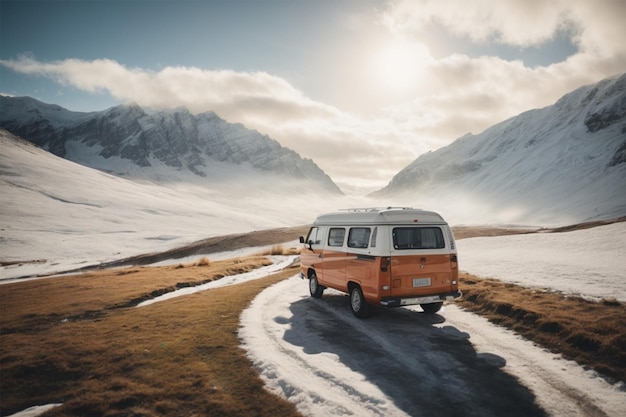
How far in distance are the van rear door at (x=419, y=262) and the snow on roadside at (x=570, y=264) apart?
18.9 feet

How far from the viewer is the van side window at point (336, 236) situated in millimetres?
13523

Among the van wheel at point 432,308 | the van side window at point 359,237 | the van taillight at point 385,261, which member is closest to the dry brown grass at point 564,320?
the van wheel at point 432,308

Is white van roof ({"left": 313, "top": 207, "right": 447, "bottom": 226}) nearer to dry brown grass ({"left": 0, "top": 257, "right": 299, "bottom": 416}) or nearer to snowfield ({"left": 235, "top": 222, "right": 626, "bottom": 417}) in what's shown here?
snowfield ({"left": 235, "top": 222, "right": 626, "bottom": 417})

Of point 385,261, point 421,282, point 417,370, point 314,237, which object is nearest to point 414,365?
point 417,370

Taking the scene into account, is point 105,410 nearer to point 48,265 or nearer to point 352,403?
point 352,403

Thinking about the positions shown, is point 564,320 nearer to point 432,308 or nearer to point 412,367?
point 432,308

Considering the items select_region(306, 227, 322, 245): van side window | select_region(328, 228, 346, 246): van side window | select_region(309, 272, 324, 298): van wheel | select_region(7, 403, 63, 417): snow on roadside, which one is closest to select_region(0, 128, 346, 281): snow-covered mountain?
select_region(309, 272, 324, 298): van wheel

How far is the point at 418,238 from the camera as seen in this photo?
11516 millimetres

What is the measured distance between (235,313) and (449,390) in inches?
318

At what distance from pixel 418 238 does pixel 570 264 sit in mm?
13655

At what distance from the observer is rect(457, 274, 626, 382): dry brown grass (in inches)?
313

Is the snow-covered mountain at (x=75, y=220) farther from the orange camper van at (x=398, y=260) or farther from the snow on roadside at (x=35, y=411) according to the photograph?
the orange camper van at (x=398, y=260)

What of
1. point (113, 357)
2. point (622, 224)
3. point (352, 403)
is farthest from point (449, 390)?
point (622, 224)

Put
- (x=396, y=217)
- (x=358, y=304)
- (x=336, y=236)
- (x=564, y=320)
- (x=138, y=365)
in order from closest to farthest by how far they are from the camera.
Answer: (x=138, y=365)
(x=564, y=320)
(x=396, y=217)
(x=358, y=304)
(x=336, y=236)
